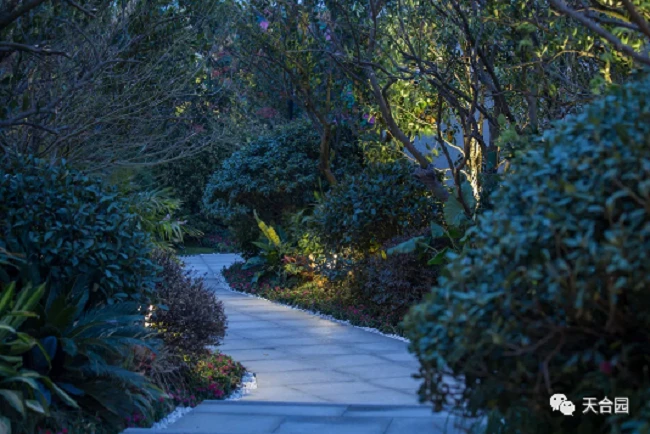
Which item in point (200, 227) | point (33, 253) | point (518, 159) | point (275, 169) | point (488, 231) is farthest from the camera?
point (200, 227)

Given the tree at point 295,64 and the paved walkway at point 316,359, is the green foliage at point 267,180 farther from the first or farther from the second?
the paved walkway at point 316,359

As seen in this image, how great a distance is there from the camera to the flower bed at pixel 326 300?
34.5 feet

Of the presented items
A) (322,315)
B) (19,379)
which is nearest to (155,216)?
(322,315)

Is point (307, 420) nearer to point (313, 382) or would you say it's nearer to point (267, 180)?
point (313, 382)

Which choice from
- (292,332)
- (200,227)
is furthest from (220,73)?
(200,227)

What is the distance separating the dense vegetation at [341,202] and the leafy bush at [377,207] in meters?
0.03

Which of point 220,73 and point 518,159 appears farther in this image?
point 220,73

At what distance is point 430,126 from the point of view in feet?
36.7

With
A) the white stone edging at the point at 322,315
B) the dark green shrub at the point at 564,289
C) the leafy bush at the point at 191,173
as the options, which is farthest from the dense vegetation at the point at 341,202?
the leafy bush at the point at 191,173

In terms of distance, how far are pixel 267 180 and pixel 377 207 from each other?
439cm

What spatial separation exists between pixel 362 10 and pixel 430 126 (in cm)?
188

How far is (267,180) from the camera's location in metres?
15.2

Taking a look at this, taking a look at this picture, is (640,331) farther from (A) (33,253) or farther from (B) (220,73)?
(B) (220,73)

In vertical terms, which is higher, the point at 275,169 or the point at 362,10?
the point at 362,10
